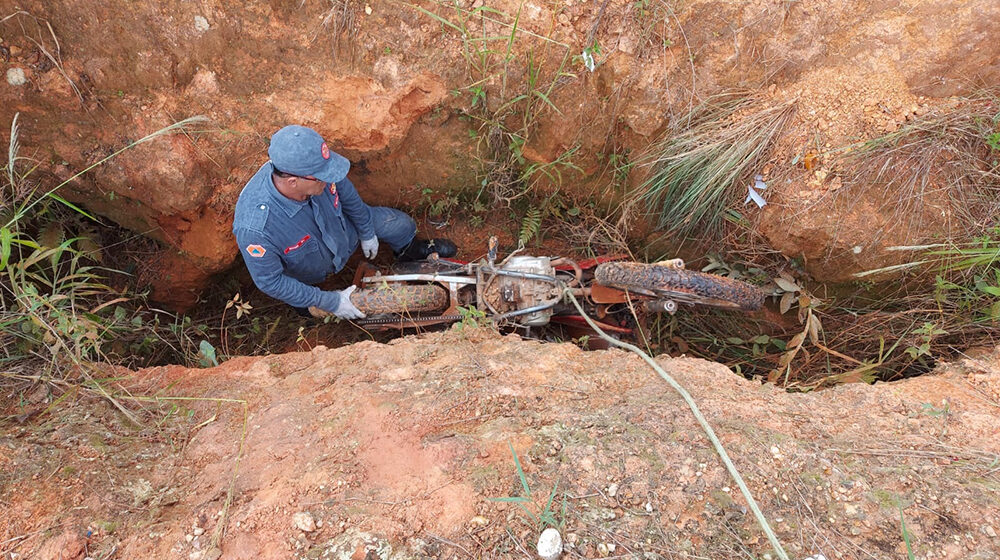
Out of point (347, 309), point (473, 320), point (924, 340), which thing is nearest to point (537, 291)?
point (473, 320)

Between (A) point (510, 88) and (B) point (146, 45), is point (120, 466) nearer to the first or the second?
(B) point (146, 45)

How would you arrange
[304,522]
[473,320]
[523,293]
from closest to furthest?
[304,522] → [473,320] → [523,293]

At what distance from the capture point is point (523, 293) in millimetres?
3119

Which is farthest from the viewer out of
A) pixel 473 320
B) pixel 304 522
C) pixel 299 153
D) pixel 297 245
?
pixel 297 245

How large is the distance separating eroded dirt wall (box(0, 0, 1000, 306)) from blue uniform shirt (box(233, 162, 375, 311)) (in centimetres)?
50

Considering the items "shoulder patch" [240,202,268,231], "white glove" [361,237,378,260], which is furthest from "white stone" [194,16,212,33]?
"white glove" [361,237,378,260]

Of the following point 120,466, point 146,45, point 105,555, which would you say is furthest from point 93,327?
point 146,45

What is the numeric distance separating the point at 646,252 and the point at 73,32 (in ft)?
12.4

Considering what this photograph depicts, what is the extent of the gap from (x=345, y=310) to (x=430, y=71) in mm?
1595

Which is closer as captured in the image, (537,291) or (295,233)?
(295,233)

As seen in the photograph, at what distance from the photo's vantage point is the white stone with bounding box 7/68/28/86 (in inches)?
108

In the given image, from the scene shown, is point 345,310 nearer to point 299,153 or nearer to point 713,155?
point 299,153

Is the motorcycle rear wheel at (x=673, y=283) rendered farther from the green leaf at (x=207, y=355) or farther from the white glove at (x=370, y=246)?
the green leaf at (x=207, y=355)

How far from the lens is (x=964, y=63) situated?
2766mm
